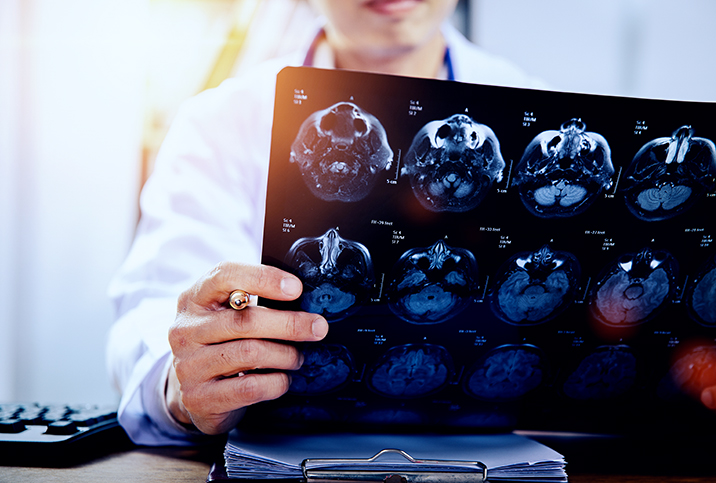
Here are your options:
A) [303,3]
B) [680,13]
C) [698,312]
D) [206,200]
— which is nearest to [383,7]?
[303,3]

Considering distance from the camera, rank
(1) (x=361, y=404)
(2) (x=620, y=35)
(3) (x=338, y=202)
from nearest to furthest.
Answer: (3) (x=338, y=202)
(1) (x=361, y=404)
(2) (x=620, y=35)

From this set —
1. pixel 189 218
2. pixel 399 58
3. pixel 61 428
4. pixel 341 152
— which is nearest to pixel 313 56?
→ pixel 399 58

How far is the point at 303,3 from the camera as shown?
1.34 meters

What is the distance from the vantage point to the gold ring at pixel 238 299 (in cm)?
48

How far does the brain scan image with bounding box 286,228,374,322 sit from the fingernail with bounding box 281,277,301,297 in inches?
0.7

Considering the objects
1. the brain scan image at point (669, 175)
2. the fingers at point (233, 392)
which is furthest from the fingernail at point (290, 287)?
the brain scan image at point (669, 175)

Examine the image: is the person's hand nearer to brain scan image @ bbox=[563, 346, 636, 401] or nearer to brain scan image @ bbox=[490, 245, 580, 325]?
brain scan image @ bbox=[490, 245, 580, 325]

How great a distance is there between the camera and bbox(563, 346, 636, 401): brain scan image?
560mm

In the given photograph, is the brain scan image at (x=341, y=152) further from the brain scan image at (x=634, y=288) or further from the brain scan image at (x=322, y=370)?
the brain scan image at (x=634, y=288)

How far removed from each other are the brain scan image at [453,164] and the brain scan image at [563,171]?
3cm

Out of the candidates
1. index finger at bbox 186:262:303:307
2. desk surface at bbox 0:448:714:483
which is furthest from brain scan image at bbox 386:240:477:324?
desk surface at bbox 0:448:714:483

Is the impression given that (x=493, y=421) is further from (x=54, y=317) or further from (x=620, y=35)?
(x=54, y=317)

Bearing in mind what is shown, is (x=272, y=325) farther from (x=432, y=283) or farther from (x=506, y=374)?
(x=506, y=374)

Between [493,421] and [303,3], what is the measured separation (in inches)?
46.8
